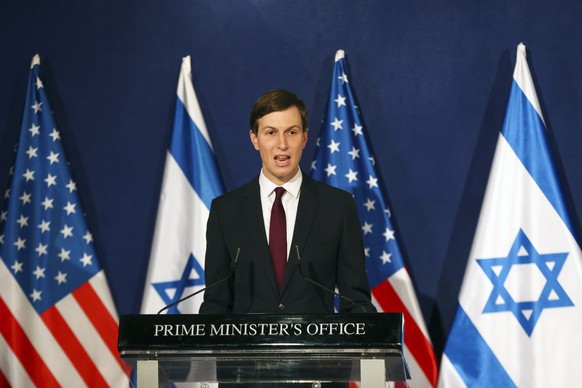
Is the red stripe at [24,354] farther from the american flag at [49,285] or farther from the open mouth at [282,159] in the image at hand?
the open mouth at [282,159]

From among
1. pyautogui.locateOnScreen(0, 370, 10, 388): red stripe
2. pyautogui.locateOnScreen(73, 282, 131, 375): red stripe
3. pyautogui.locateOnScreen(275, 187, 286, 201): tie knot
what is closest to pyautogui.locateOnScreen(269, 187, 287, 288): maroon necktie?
pyautogui.locateOnScreen(275, 187, 286, 201): tie knot

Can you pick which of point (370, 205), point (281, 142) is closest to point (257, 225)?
point (281, 142)

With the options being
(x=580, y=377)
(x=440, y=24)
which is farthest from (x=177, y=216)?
(x=580, y=377)

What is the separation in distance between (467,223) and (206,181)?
4.29 ft

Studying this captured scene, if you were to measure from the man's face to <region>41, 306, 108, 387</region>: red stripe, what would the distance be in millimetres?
1933

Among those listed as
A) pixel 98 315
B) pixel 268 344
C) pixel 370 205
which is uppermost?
pixel 370 205

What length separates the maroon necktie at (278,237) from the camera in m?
2.87

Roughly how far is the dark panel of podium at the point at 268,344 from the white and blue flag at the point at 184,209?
213cm

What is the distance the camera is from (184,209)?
4.51m

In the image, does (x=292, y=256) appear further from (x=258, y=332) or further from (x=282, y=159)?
Result: (x=258, y=332)

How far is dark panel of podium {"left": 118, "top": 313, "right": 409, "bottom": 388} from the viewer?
2191mm

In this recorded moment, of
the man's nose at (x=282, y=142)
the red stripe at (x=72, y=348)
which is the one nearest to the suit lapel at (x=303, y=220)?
the man's nose at (x=282, y=142)

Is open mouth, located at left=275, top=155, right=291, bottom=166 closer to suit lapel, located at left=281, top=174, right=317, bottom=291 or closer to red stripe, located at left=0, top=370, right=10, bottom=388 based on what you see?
suit lapel, located at left=281, top=174, right=317, bottom=291

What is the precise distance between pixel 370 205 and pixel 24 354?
1859 mm
